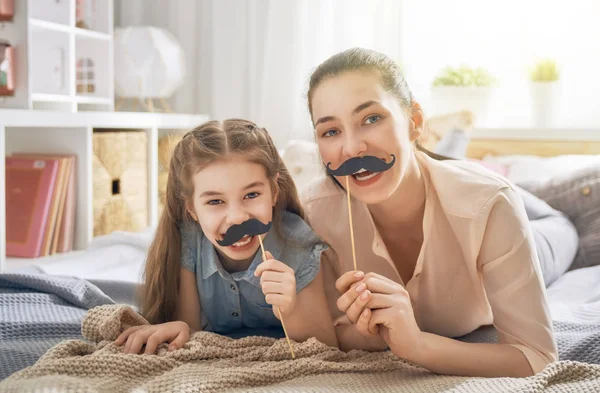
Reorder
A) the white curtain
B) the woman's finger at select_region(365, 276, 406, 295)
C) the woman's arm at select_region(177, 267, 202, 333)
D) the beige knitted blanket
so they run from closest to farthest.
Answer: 1. the beige knitted blanket
2. the woman's finger at select_region(365, 276, 406, 295)
3. the woman's arm at select_region(177, 267, 202, 333)
4. the white curtain

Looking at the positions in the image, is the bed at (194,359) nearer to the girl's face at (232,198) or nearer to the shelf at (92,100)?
the girl's face at (232,198)

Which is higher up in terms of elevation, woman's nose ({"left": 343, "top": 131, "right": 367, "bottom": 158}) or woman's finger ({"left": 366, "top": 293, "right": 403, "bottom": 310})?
woman's nose ({"left": 343, "top": 131, "right": 367, "bottom": 158})

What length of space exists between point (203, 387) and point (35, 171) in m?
2.23

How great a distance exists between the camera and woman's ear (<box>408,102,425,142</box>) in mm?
1346

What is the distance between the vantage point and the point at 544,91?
3125mm

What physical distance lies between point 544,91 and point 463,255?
2.04 metres

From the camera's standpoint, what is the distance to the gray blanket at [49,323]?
1263 mm

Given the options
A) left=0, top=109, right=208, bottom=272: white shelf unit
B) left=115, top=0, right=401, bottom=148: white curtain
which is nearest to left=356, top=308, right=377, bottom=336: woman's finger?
left=0, top=109, right=208, bottom=272: white shelf unit

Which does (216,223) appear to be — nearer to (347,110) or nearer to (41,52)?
(347,110)

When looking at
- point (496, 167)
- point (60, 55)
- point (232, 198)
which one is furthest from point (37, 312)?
point (60, 55)

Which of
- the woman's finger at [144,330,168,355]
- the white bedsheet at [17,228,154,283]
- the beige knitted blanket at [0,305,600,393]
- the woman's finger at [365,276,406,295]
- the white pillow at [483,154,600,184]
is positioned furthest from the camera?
the white pillow at [483,154,600,184]

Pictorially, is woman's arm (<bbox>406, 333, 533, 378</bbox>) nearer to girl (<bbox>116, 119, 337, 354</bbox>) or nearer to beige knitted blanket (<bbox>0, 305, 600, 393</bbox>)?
beige knitted blanket (<bbox>0, 305, 600, 393</bbox>)

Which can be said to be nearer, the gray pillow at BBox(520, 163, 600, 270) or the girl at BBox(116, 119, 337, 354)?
the girl at BBox(116, 119, 337, 354)

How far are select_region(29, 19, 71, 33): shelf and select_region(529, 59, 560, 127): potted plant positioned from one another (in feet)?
6.91
